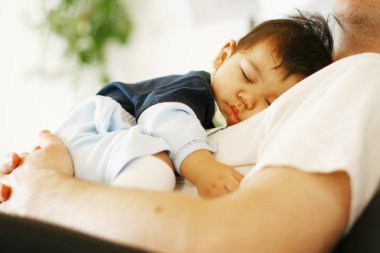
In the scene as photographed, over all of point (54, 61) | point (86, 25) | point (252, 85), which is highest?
point (86, 25)

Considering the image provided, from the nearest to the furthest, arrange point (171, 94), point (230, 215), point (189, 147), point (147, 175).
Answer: point (230, 215) → point (147, 175) → point (189, 147) → point (171, 94)

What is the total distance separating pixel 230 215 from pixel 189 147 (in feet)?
1.07

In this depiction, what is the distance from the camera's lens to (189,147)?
0.74m

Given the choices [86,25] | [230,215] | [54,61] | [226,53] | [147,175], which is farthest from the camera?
[54,61]

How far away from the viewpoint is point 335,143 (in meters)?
0.50

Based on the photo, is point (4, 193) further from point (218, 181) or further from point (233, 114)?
point (233, 114)

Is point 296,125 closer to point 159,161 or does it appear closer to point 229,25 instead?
point 159,161

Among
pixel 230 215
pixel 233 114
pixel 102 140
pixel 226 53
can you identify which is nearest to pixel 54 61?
pixel 226 53

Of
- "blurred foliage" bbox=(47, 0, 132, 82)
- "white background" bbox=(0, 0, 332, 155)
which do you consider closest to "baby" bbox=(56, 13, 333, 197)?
"white background" bbox=(0, 0, 332, 155)

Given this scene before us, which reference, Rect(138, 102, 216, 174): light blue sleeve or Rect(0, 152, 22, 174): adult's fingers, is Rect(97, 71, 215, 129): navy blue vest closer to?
Rect(138, 102, 216, 174): light blue sleeve

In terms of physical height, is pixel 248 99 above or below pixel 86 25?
below

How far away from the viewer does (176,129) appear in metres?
0.77

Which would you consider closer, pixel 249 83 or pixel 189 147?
pixel 189 147

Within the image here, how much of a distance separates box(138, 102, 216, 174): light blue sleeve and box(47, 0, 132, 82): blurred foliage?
7.64ft
